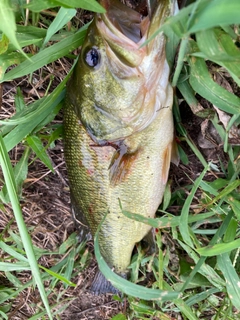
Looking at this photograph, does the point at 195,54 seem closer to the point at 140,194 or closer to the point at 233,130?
the point at 233,130

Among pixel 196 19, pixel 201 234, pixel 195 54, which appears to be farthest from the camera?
pixel 201 234

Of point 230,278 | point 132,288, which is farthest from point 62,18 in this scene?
point 230,278

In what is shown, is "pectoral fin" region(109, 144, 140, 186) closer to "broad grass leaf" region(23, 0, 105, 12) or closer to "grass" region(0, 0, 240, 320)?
"grass" region(0, 0, 240, 320)

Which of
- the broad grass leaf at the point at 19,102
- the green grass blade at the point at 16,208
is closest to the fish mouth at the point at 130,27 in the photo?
the green grass blade at the point at 16,208

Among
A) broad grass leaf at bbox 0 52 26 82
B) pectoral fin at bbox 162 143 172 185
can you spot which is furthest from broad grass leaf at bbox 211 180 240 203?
broad grass leaf at bbox 0 52 26 82

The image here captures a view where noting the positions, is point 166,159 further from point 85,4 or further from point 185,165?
point 85,4

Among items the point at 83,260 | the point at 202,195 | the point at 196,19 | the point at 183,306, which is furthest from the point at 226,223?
the point at 196,19
